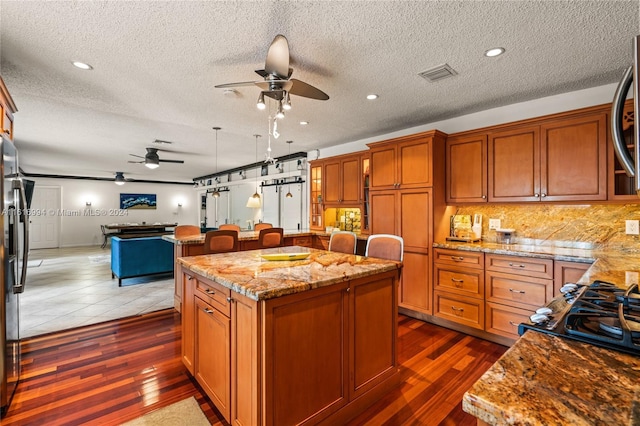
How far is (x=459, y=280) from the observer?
131 inches

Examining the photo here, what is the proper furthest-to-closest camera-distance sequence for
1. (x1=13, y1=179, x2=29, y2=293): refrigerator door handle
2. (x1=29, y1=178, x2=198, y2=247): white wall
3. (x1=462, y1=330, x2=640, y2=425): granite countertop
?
(x1=29, y1=178, x2=198, y2=247): white wall < (x1=13, y1=179, x2=29, y2=293): refrigerator door handle < (x1=462, y1=330, x2=640, y2=425): granite countertop

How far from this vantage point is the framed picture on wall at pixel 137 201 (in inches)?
455

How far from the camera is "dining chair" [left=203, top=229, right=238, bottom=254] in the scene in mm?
3424

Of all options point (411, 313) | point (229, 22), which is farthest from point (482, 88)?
point (411, 313)

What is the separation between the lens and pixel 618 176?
2768 mm

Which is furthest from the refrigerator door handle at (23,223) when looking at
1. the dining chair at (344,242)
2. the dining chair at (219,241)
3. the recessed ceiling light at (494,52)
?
the recessed ceiling light at (494,52)

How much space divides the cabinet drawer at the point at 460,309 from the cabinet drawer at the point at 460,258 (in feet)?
1.22

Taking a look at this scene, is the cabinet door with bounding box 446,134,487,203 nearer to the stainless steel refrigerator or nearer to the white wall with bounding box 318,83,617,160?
the white wall with bounding box 318,83,617,160

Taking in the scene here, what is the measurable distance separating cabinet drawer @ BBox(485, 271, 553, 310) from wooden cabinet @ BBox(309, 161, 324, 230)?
309cm

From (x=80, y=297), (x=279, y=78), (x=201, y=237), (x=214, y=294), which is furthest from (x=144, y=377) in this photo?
(x=80, y=297)

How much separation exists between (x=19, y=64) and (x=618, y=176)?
548cm

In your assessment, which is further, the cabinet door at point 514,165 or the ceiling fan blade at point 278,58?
the cabinet door at point 514,165

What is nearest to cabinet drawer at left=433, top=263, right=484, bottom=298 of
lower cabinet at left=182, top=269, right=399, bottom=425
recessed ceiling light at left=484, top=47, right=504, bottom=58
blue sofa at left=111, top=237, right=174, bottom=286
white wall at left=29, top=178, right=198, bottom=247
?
lower cabinet at left=182, top=269, right=399, bottom=425

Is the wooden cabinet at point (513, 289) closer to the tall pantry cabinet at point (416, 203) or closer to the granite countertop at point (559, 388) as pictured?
the tall pantry cabinet at point (416, 203)
